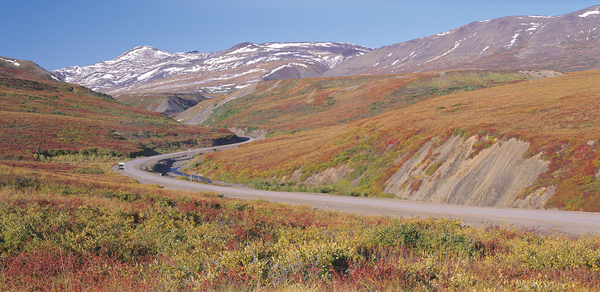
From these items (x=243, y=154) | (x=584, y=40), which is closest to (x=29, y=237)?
(x=243, y=154)

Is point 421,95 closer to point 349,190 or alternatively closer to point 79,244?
point 349,190

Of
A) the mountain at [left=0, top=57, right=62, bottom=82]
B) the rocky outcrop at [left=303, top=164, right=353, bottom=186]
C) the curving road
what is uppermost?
the mountain at [left=0, top=57, right=62, bottom=82]

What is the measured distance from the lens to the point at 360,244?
8.13m

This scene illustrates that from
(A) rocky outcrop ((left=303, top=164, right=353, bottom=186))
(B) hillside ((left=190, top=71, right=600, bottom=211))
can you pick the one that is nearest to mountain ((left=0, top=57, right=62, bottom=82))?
(B) hillside ((left=190, top=71, right=600, bottom=211))

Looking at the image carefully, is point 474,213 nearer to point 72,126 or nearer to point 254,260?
point 254,260

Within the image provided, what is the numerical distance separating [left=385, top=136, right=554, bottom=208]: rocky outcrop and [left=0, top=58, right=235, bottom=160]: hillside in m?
59.3

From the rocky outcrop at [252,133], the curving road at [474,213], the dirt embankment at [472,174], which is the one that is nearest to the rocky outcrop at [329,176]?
the dirt embankment at [472,174]

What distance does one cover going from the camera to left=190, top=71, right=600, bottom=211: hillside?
2025 cm

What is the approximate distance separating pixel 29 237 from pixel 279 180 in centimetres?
3399

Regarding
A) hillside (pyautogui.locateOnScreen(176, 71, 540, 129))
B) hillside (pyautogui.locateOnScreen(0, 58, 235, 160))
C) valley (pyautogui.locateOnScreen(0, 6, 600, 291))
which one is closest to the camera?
valley (pyautogui.locateOnScreen(0, 6, 600, 291))

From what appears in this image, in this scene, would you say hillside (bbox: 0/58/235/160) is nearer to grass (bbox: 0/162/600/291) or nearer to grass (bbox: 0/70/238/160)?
grass (bbox: 0/70/238/160)

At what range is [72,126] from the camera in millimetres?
75562

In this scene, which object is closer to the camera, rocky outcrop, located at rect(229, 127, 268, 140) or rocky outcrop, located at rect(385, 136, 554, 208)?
rocky outcrop, located at rect(385, 136, 554, 208)

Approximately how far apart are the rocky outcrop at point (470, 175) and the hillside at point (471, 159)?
0.06 meters
